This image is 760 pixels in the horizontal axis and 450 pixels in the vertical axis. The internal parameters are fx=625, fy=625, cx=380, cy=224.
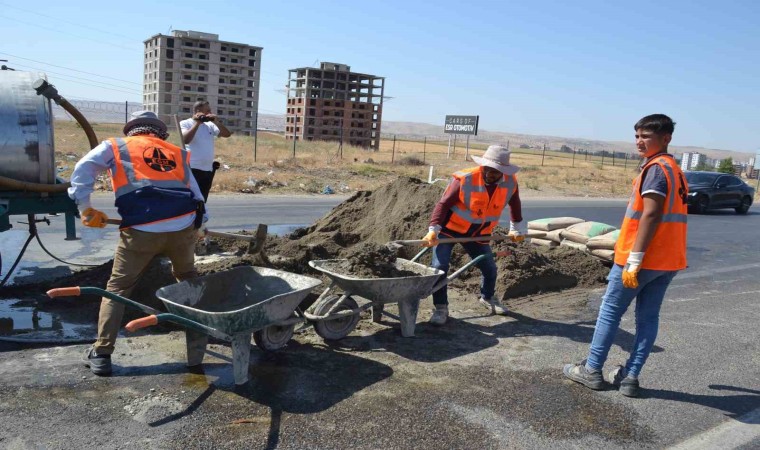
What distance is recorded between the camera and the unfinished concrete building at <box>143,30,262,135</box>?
40.4 meters

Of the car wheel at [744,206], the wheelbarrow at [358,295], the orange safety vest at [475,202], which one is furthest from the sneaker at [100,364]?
the car wheel at [744,206]

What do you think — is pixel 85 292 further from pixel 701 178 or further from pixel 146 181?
pixel 701 178

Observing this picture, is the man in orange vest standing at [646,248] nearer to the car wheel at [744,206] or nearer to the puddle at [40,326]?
the puddle at [40,326]

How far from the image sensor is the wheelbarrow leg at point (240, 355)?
3965 mm

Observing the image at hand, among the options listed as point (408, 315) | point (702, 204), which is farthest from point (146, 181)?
point (702, 204)

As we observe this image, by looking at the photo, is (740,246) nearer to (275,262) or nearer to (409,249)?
(409,249)

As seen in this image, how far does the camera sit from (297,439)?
11.4 ft

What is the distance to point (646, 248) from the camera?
401 cm

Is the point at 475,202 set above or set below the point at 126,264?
above

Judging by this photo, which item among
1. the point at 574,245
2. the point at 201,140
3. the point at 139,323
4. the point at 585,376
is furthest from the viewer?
the point at 574,245

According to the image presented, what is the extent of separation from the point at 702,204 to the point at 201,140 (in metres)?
16.9

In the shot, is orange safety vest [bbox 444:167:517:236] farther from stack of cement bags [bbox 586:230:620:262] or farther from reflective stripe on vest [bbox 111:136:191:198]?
stack of cement bags [bbox 586:230:620:262]

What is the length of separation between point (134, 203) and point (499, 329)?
3324 mm

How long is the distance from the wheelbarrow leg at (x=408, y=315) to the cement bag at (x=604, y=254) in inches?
157
